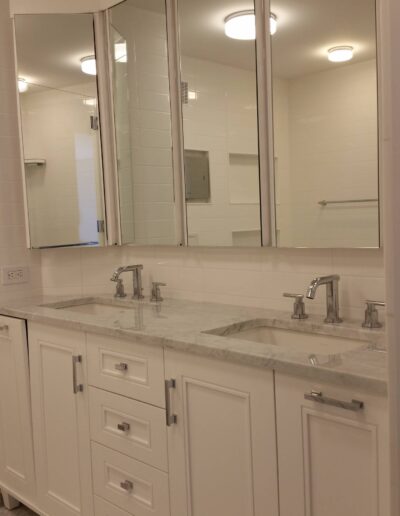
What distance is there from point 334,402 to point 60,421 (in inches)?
49.6

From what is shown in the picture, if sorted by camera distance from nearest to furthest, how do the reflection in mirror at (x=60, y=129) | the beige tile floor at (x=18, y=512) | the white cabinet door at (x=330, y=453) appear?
the white cabinet door at (x=330, y=453), the beige tile floor at (x=18, y=512), the reflection in mirror at (x=60, y=129)

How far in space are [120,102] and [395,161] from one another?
6.01 feet

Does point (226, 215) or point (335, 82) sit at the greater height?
point (335, 82)

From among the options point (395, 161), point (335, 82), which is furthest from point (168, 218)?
point (395, 161)

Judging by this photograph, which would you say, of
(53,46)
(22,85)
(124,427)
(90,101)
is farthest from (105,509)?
(53,46)

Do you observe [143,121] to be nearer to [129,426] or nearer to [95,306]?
[95,306]

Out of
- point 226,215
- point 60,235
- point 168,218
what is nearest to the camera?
point 226,215

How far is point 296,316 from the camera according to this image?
181cm

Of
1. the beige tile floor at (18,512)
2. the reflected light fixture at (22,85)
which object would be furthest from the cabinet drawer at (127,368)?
the reflected light fixture at (22,85)

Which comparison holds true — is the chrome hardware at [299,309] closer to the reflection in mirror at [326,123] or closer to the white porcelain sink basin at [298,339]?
the white porcelain sink basin at [298,339]

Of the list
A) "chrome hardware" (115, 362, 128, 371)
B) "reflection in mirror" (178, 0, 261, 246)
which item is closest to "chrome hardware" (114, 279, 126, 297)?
"reflection in mirror" (178, 0, 261, 246)

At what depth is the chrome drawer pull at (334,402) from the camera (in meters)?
1.17

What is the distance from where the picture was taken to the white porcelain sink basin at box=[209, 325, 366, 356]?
1.66 meters

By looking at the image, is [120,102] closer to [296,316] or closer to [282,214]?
[282,214]
